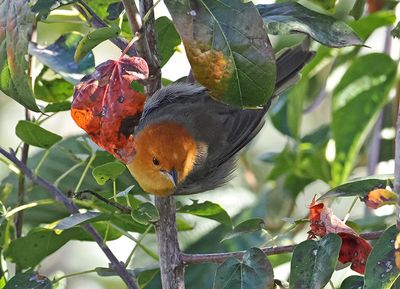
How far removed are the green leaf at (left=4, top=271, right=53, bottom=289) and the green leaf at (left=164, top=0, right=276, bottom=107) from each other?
61 cm

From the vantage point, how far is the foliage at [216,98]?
1.39 meters

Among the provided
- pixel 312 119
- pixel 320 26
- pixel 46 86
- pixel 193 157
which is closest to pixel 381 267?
pixel 320 26

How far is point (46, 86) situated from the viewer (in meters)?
2.10

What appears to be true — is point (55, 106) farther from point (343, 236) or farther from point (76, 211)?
point (343, 236)

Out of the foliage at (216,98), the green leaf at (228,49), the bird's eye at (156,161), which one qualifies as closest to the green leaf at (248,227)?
the foliage at (216,98)

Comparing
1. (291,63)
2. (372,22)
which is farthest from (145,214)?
(372,22)

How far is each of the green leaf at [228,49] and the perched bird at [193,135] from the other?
83 cm

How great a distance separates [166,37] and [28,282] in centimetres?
56

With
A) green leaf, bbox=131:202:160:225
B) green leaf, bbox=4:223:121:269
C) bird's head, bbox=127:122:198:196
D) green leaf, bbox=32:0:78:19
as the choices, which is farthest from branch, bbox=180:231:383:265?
bird's head, bbox=127:122:198:196

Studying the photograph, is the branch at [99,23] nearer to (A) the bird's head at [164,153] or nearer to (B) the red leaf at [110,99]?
(B) the red leaf at [110,99]

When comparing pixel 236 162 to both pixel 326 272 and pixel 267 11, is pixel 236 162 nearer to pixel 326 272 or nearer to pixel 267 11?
pixel 267 11

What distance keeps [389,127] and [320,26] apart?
1435mm

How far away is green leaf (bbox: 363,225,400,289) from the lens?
1408mm

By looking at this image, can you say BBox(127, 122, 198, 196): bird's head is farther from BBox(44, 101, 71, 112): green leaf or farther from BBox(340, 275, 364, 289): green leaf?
BBox(340, 275, 364, 289): green leaf
